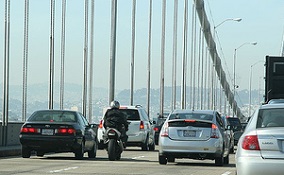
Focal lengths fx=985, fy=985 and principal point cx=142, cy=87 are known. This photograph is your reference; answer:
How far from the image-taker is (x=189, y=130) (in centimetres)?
2352

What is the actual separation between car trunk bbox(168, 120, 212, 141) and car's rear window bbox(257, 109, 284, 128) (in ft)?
30.8

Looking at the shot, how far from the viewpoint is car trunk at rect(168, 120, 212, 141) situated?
23.5 m

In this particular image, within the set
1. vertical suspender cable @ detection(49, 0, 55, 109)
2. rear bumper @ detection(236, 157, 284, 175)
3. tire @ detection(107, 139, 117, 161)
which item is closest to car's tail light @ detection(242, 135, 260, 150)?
rear bumper @ detection(236, 157, 284, 175)

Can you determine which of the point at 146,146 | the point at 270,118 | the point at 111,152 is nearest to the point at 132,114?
the point at 146,146

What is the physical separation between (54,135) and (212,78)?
9871 centimetres

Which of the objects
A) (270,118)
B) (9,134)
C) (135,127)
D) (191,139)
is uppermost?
(270,118)

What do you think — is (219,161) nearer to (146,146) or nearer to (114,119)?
(114,119)

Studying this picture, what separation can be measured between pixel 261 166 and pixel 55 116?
47.3ft

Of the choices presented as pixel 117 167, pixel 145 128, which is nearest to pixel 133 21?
pixel 145 128

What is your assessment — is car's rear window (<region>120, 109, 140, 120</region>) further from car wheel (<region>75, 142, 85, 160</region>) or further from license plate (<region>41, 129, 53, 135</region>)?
license plate (<region>41, 129, 53, 135</region>)

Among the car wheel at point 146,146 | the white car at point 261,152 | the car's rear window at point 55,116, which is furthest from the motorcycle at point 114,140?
the white car at point 261,152

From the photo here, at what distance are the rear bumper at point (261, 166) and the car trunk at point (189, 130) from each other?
1034 centimetres

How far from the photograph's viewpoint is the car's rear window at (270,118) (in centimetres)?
1371

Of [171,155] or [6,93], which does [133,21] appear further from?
[171,155]
